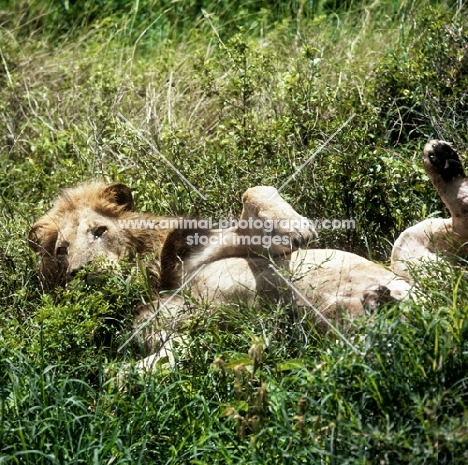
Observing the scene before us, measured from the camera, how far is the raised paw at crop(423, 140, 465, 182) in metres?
4.85

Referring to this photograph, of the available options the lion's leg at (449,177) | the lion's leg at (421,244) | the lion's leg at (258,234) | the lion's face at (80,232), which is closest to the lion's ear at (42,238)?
the lion's face at (80,232)

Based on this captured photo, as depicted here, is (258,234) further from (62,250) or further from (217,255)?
(62,250)

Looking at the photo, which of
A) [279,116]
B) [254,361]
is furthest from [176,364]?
[279,116]

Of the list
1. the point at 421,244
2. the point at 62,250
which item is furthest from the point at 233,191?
the point at 421,244

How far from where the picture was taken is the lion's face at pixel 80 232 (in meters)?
5.49

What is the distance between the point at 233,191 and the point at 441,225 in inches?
64.0

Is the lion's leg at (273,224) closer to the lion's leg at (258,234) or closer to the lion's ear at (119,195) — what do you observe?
the lion's leg at (258,234)

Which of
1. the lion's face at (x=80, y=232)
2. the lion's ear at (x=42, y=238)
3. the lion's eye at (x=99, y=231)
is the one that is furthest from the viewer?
the lion's ear at (x=42, y=238)

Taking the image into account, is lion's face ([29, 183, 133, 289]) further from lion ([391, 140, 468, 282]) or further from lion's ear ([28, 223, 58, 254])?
lion ([391, 140, 468, 282])

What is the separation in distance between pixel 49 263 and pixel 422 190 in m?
2.41

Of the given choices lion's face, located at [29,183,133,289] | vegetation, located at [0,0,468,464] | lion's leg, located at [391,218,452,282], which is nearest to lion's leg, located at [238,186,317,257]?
vegetation, located at [0,0,468,464]

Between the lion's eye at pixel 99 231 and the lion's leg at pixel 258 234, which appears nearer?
the lion's leg at pixel 258 234

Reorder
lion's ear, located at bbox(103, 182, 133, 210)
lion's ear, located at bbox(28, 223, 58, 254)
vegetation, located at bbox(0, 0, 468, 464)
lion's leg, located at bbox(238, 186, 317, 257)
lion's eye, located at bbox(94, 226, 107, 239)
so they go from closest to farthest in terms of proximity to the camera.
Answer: vegetation, located at bbox(0, 0, 468, 464) → lion's leg, located at bbox(238, 186, 317, 257) → lion's eye, located at bbox(94, 226, 107, 239) → lion's ear, located at bbox(28, 223, 58, 254) → lion's ear, located at bbox(103, 182, 133, 210)

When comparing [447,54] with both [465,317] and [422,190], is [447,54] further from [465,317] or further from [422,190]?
[465,317]
